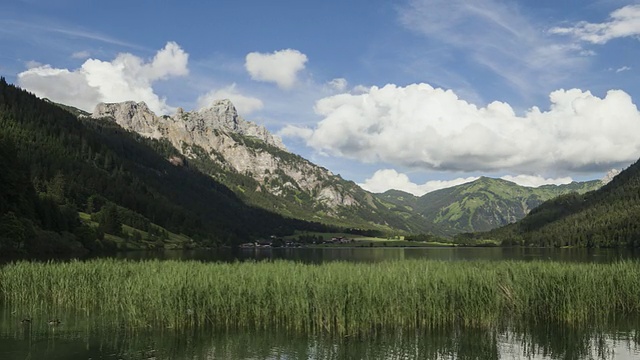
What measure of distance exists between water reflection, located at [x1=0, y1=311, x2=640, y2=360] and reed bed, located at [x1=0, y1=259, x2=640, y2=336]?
3.42ft

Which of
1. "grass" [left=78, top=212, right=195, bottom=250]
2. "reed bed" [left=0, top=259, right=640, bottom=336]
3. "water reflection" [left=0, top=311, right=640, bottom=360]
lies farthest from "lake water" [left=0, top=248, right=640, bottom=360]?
"grass" [left=78, top=212, right=195, bottom=250]

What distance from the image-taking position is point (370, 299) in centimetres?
2594

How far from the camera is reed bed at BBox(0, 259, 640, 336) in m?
26.2

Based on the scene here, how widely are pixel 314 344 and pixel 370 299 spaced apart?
410 cm

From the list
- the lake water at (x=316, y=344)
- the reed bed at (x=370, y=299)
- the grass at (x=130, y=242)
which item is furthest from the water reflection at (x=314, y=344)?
the grass at (x=130, y=242)

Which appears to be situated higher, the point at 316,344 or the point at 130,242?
the point at 130,242

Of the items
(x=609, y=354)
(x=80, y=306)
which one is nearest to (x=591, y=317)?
(x=609, y=354)

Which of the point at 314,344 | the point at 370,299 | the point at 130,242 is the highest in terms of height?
the point at 370,299

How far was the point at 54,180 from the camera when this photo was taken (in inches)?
7288

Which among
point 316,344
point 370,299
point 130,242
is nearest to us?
point 316,344

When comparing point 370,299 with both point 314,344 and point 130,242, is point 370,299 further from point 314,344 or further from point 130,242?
point 130,242

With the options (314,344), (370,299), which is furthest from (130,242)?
(314,344)

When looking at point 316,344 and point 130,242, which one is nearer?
point 316,344

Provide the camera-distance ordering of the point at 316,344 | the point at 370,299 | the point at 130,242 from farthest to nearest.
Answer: the point at 130,242 → the point at 370,299 → the point at 316,344
